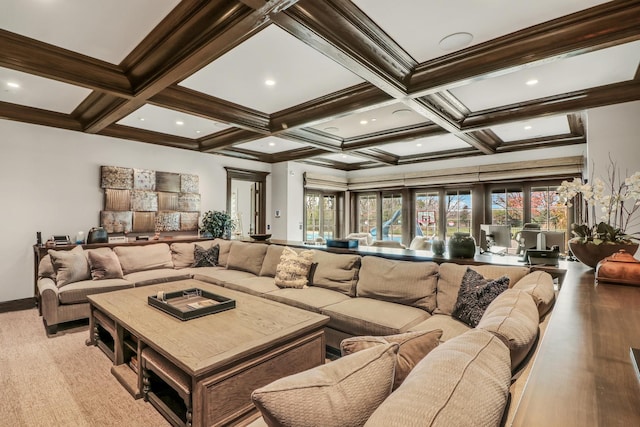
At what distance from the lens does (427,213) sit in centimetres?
740

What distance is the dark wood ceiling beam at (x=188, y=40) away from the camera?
207cm

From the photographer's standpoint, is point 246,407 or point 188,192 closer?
point 246,407

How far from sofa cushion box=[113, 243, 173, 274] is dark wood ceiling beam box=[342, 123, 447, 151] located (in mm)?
3622

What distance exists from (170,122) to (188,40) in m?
2.60

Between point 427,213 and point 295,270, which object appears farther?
point 427,213

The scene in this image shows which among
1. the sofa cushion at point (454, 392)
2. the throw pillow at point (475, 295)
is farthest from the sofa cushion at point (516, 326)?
the throw pillow at point (475, 295)

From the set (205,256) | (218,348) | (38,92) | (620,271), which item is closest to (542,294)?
(620,271)

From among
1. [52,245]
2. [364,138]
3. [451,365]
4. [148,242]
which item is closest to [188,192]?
[148,242]

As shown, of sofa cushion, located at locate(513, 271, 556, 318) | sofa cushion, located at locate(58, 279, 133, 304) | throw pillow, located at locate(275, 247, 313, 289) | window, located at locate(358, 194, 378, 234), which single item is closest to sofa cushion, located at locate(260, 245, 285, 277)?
throw pillow, located at locate(275, 247, 313, 289)

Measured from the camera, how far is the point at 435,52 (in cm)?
270

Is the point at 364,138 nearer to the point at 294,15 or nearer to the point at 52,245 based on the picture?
the point at 294,15

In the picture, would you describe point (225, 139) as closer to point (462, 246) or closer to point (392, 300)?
point (392, 300)

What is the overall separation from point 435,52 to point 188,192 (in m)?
4.74

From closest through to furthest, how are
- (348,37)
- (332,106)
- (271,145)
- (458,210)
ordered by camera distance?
1. (348,37)
2. (332,106)
3. (271,145)
4. (458,210)
